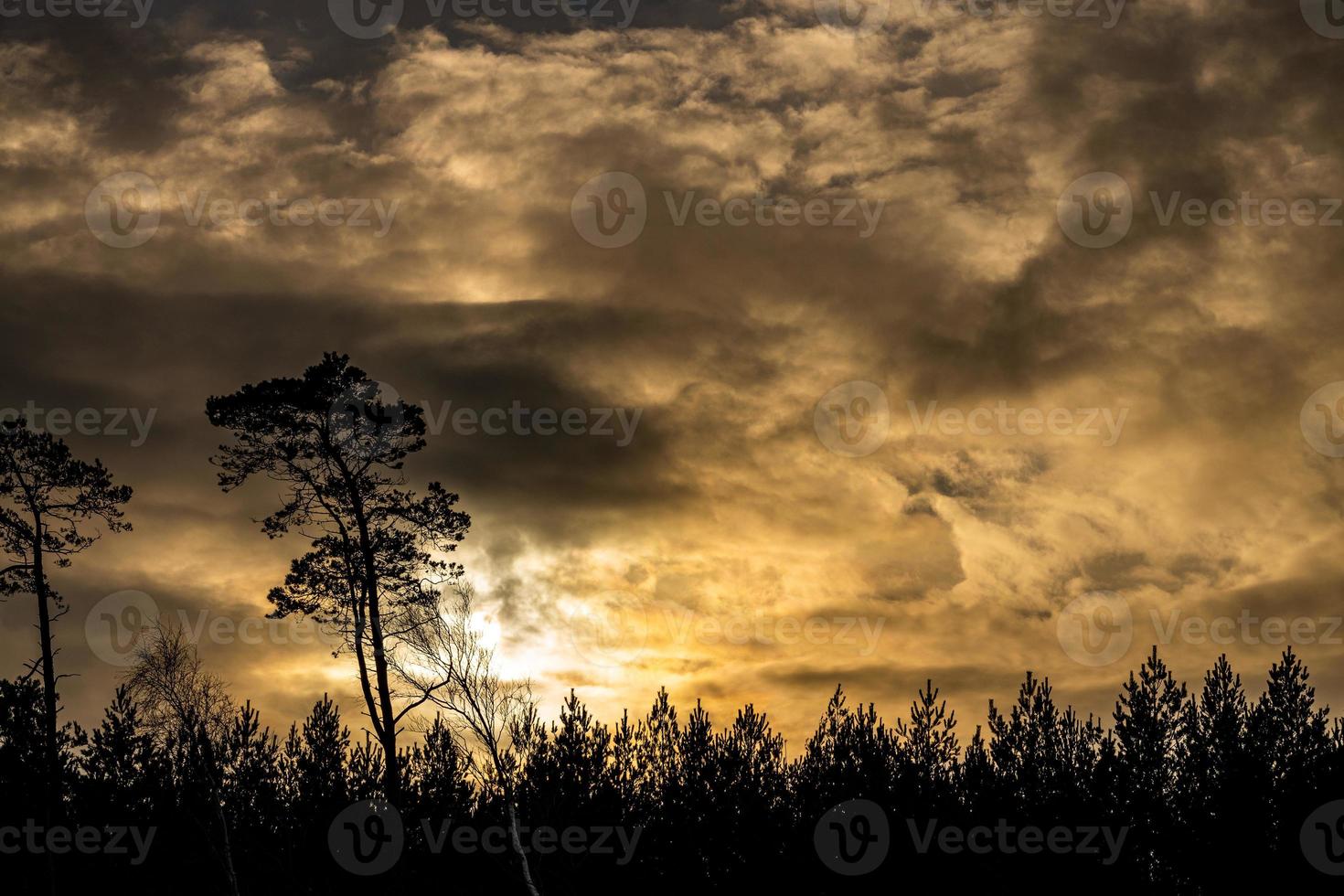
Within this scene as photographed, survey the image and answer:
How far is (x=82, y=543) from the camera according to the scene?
118 feet

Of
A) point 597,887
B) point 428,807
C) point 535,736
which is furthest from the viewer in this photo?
point 428,807

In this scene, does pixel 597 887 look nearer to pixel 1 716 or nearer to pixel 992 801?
pixel 992 801

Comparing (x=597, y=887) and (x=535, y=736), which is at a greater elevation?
(x=535, y=736)

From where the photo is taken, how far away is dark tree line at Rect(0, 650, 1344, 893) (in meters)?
30.5

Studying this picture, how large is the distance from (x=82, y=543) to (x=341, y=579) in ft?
33.5

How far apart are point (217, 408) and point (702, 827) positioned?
1979cm

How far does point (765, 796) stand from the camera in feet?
116

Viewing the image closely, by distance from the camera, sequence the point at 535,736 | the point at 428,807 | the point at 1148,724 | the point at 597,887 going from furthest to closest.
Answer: the point at 428,807
the point at 535,736
the point at 597,887
the point at 1148,724

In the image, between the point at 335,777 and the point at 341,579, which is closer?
the point at 341,579

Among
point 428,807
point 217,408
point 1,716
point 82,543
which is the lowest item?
point 428,807

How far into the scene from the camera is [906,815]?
32094 mm

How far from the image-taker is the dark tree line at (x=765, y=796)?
3047cm

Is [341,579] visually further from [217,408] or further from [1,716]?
[1,716]

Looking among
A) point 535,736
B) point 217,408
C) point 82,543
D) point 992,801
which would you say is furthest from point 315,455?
point 992,801
